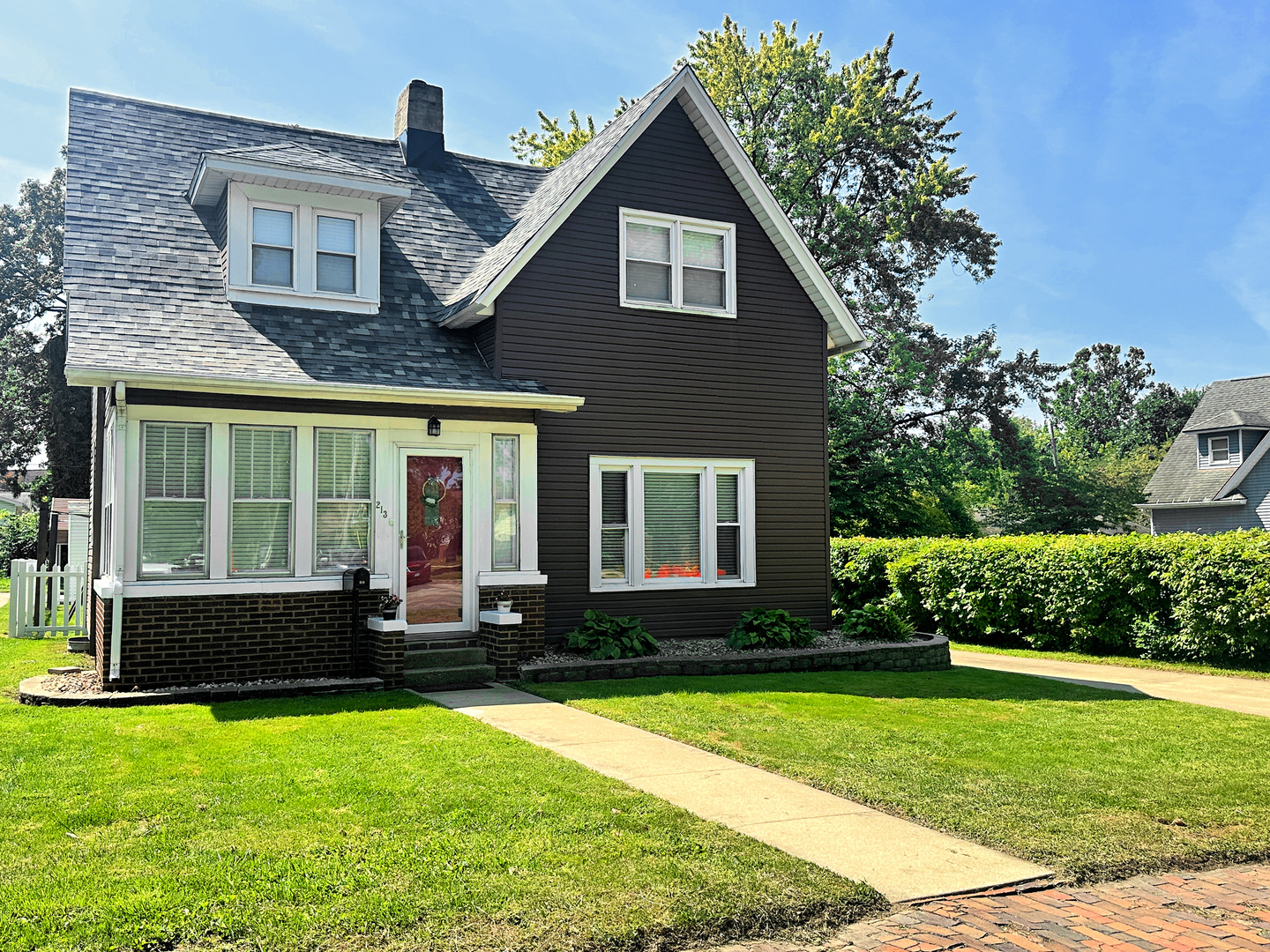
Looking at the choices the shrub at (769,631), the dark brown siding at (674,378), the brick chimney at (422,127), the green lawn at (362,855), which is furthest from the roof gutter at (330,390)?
the brick chimney at (422,127)

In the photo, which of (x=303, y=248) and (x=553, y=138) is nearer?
(x=303, y=248)

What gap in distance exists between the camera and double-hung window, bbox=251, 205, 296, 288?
41.1ft

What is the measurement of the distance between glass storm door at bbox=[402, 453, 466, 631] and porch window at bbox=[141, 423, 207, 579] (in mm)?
2227

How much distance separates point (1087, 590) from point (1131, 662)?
1.30m

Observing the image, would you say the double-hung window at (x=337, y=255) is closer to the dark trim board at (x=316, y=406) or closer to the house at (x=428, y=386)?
the house at (x=428, y=386)

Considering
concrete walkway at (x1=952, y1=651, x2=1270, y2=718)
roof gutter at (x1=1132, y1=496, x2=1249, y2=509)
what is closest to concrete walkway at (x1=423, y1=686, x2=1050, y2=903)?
concrete walkway at (x1=952, y1=651, x2=1270, y2=718)

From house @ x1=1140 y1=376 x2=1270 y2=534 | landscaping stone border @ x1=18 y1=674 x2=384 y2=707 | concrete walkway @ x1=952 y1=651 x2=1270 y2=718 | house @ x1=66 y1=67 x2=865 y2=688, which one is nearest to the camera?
landscaping stone border @ x1=18 y1=674 x2=384 y2=707

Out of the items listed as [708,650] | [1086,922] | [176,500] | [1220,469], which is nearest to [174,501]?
[176,500]

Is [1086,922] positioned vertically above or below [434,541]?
below

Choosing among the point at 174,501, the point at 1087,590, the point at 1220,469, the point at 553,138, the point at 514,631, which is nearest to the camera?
the point at 174,501

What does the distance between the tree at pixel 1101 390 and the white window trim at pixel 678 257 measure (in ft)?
218

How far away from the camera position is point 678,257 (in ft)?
47.2

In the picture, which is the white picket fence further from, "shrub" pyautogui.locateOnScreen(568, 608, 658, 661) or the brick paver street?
the brick paver street

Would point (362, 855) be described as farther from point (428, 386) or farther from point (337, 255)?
point (337, 255)
